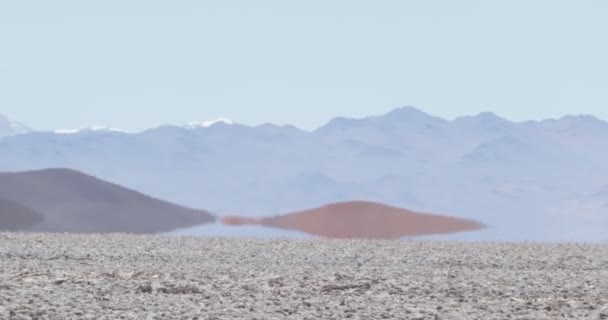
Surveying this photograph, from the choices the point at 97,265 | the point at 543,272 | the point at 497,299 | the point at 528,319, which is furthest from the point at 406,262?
the point at 528,319

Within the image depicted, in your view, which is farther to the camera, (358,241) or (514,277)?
(358,241)

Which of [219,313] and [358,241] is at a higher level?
[358,241]

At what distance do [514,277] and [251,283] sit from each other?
7996 mm

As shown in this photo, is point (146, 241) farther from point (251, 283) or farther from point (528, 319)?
point (528, 319)

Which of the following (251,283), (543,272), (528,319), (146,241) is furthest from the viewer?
(146,241)

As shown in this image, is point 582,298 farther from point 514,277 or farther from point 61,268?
point 61,268

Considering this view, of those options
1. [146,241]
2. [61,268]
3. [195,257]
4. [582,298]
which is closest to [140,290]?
[61,268]

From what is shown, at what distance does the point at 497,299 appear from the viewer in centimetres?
2794

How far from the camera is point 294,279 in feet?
105

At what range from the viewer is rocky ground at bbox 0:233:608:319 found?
25.0 meters

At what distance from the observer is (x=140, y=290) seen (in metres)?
28.3

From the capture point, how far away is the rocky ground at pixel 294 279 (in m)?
25.0

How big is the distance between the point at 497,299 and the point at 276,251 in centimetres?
1696

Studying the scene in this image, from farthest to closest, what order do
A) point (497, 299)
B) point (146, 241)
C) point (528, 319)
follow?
point (146, 241) → point (497, 299) → point (528, 319)
